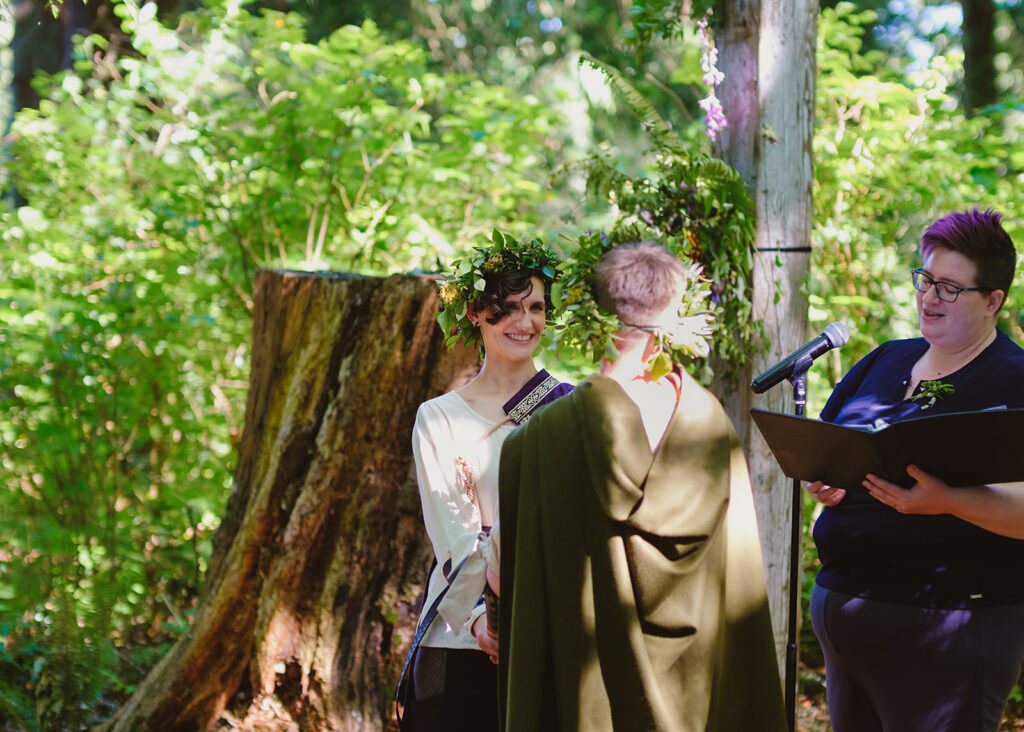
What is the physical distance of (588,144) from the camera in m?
11.4

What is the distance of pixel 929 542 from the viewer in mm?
2383

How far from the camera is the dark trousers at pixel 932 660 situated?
7.55 feet

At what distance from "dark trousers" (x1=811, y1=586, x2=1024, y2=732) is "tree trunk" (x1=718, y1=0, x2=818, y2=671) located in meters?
0.99

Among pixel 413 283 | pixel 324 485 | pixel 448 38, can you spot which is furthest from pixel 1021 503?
pixel 448 38

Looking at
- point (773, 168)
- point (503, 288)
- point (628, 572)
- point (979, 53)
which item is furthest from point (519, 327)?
point (979, 53)

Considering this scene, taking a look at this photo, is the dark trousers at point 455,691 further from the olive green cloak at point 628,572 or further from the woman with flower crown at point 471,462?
the olive green cloak at point 628,572

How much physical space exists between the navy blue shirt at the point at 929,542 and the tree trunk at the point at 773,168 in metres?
0.85

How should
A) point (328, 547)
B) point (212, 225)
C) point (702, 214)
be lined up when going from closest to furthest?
point (702, 214), point (328, 547), point (212, 225)

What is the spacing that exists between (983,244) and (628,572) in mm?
1374

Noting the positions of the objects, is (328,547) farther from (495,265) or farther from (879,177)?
(879,177)

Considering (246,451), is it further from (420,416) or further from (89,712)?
(420,416)

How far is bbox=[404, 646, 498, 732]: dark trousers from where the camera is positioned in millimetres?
2412

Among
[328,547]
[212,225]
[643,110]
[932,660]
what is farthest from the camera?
[212,225]

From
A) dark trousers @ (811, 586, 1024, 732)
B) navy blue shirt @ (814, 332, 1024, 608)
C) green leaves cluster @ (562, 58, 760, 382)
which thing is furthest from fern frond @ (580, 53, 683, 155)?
dark trousers @ (811, 586, 1024, 732)
